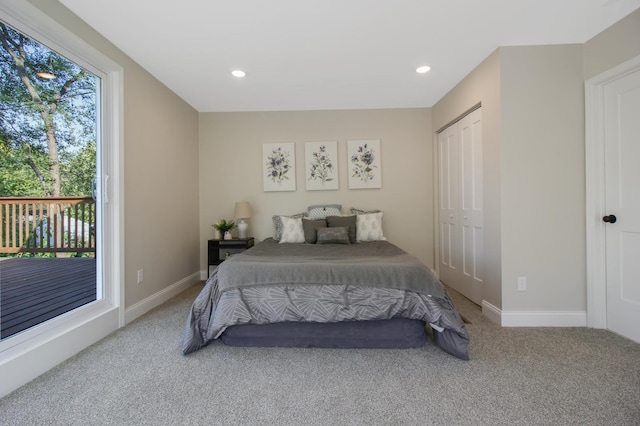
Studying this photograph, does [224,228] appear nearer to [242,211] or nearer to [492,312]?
[242,211]

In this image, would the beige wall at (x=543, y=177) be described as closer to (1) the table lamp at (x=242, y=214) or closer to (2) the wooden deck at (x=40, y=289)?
(1) the table lamp at (x=242, y=214)

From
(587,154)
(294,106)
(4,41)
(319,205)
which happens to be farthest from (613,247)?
(4,41)

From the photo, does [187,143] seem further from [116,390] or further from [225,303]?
[116,390]

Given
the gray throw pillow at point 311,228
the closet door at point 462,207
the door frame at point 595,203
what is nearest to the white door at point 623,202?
the door frame at point 595,203

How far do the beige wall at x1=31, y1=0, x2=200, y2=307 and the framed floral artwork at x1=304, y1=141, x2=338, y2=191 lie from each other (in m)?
1.56

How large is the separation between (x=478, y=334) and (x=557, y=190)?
53.8 inches

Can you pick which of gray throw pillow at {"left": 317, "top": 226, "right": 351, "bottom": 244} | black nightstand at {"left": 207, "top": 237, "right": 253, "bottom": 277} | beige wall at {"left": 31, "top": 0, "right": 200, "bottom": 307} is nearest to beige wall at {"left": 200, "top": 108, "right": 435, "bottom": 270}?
beige wall at {"left": 31, "top": 0, "right": 200, "bottom": 307}

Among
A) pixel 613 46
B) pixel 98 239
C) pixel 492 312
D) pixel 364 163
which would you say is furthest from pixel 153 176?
pixel 613 46

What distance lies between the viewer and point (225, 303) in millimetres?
1965

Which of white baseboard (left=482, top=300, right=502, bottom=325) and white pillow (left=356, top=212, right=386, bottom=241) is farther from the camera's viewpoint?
white pillow (left=356, top=212, right=386, bottom=241)

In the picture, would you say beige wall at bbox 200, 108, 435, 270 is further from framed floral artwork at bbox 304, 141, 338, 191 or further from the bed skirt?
the bed skirt

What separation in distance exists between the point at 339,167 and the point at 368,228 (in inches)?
40.3

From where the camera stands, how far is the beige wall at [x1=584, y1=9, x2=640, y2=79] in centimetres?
202

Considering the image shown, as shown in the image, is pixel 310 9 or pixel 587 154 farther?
pixel 587 154
